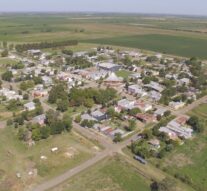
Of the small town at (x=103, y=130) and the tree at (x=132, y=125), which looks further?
the tree at (x=132, y=125)

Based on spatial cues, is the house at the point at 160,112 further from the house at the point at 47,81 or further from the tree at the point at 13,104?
the house at the point at 47,81

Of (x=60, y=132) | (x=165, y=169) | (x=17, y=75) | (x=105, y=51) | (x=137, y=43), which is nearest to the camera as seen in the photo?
(x=165, y=169)

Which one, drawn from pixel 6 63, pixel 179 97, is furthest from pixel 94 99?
pixel 6 63

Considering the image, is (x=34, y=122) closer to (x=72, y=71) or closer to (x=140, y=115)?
(x=140, y=115)

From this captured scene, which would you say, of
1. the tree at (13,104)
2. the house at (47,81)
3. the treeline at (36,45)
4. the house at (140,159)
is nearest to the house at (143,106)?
the house at (140,159)

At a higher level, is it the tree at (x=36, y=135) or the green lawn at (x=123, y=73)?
the tree at (x=36, y=135)

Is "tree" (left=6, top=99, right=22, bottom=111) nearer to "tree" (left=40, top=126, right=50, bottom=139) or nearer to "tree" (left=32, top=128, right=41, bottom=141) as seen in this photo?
"tree" (left=32, top=128, right=41, bottom=141)

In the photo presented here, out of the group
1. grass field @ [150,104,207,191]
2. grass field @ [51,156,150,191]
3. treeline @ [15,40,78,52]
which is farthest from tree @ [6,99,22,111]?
treeline @ [15,40,78,52]
